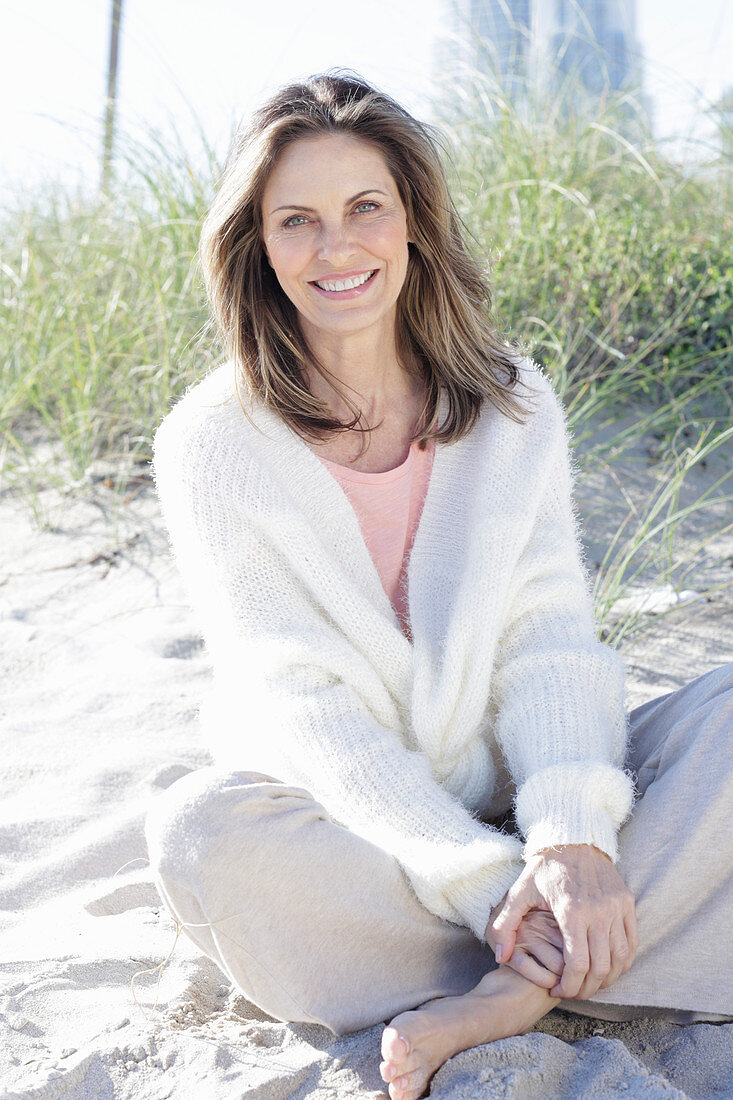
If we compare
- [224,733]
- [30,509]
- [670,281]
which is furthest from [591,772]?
[30,509]

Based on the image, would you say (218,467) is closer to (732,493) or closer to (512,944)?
(512,944)

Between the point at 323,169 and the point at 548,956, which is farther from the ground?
the point at 323,169

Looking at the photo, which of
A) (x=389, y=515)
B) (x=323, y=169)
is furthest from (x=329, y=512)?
(x=323, y=169)

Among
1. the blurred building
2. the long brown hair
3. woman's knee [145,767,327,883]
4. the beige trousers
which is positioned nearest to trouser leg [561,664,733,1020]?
the beige trousers

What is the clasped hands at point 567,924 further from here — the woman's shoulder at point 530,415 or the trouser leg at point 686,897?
the woman's shoulder at point 530,415

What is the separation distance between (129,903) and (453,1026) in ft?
2.95

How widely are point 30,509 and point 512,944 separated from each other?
128 inches

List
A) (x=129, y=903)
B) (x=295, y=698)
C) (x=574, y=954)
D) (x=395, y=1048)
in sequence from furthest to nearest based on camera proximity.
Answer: (x=129, y=903), (x=295, y=698), (x=574, y=954), (x=395, y=1048)

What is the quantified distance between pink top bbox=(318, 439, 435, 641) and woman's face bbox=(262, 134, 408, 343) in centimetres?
30

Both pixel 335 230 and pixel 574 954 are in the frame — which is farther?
pixel 335 230

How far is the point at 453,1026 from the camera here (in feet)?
4.96

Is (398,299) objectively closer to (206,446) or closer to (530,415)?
(530,415)

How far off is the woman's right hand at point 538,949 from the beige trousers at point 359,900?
0.14 m

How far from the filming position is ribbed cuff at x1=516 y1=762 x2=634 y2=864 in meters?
1.67
